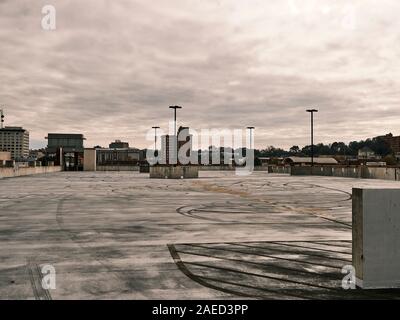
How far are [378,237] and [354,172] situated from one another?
48.3 meters

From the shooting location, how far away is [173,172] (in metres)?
47.8

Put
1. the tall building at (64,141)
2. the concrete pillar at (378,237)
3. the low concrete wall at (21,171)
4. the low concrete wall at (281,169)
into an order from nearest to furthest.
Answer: the concrete pillar at (378,237) → the low concrete wall at (21,171) → the low concrete wall at (281,169) → the tall building at (64,141)

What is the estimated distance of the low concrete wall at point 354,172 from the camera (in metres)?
44.9

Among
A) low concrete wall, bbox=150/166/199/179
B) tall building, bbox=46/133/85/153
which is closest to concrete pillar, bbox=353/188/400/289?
low concrete wall, bbox=150/166/199/179

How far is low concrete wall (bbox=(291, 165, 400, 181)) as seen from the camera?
44903mm

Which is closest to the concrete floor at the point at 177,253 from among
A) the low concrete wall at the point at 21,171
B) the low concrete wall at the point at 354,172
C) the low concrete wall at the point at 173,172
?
the low concrete wall at the point at 173,172

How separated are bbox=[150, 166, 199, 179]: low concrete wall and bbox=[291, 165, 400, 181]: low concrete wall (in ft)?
62.6

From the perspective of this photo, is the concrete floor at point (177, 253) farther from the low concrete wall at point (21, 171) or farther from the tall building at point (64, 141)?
the tall building at point (64, 141)

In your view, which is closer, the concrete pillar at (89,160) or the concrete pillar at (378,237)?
the concrete pillar at (378,237)

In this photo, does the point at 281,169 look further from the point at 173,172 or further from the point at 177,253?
the point at 177,253

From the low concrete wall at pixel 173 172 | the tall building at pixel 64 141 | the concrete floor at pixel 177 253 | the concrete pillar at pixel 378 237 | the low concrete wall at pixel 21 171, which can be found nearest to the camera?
the concrete floor at pixel 177 253

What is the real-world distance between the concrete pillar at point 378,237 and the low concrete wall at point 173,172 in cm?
4116

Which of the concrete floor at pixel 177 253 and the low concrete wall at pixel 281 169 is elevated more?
the low concrete wall at pixel 281 169
